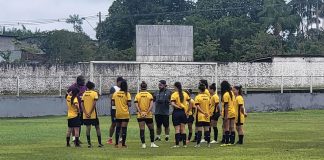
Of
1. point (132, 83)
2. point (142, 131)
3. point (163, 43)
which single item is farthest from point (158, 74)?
point (142, 131)

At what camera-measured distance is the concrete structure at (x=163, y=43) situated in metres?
57.1

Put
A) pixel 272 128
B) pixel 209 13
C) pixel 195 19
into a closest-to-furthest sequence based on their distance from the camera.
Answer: pixel 272 128 → pixel 195 19 → pixel 209 13

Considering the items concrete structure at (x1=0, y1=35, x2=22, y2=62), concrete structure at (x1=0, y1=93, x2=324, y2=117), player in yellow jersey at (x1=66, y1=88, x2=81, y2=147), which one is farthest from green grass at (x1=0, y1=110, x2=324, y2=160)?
concrete structure at (x1=0, y1=35, x2=22, y2=62)

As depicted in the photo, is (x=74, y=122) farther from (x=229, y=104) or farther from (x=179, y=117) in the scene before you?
(x=229, y=104)

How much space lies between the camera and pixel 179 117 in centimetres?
2122

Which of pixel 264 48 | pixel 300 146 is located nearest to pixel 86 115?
pixel 300 146

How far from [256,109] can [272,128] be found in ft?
54.9

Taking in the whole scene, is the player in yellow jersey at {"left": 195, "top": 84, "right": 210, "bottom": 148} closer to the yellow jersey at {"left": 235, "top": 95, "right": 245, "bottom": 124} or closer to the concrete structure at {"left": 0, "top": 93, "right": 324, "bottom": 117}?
the yellow jersey at {"left": 235, "top": 95, "right": 245, "bottom": 124}

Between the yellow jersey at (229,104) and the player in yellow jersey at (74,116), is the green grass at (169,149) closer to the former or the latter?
the player in yellow jersey at (74,116)

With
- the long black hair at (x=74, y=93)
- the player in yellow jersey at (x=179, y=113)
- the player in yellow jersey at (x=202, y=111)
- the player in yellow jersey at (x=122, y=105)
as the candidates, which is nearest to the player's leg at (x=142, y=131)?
the player in yellow jersey at (x=122, y=105)

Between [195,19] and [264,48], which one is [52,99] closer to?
[264,48]

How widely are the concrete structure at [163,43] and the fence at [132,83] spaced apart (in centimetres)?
882

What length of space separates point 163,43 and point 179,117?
36943 mm

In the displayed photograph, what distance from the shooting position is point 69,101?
21.4 metres
